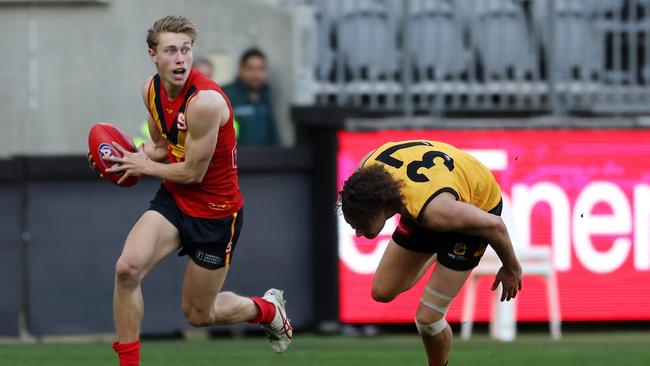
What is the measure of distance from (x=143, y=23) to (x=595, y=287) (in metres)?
4.68

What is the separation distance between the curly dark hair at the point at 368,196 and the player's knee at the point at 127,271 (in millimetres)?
1246

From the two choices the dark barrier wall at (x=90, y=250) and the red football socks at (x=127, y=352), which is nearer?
the red football socks at (x=127, y=352)

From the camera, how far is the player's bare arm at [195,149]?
307 inches

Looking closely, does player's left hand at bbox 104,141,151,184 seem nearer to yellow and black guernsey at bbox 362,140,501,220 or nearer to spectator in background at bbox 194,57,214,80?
yellow and black guernsey at bbox 362,140,501,220

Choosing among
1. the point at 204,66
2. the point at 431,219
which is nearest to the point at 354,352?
the point at 204,66

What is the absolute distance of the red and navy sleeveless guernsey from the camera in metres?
7.89

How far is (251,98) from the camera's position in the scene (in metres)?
12.1

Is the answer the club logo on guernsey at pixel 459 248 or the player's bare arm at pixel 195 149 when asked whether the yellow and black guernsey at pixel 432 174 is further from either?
the player's bare arm at pixel 195 149

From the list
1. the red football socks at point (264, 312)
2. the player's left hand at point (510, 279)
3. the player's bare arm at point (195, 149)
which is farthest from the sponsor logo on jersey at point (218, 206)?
the player's left hand at point (510, 279)

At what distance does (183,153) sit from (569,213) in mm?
4967

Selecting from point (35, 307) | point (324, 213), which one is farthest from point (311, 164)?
point (35, 307)

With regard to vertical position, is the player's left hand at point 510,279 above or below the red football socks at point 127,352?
above

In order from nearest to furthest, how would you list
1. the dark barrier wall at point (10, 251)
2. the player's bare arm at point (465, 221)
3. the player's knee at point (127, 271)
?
the player's bare arm at point (465, 221)
the player's knee at point (127, 271)
the dark barrier wall at point (10, 251)

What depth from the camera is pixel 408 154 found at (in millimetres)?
7543
